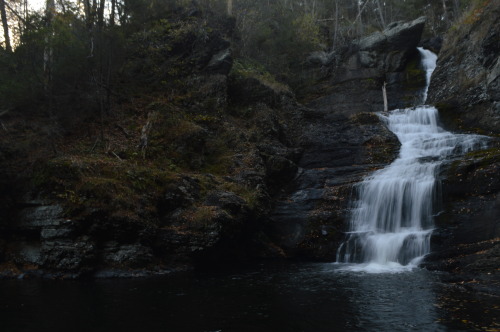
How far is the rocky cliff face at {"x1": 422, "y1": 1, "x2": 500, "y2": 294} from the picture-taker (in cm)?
934

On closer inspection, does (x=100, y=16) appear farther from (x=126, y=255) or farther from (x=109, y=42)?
(x=126, y=255)

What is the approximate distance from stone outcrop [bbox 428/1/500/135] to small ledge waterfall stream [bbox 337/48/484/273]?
6.40ft

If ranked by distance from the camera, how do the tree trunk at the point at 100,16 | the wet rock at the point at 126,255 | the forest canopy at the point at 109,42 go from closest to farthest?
the wet rock at the point at 126,255, the forest canopy at the point at 109,42, the tree trunk at the point at 100,16

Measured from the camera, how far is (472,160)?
11.9m

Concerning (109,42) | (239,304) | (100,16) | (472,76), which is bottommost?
(239,304)

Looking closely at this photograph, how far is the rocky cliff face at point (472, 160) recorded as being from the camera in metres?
9.34

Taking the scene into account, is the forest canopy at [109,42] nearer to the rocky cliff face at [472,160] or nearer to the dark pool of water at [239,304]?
the dark pool of water at [239,304]

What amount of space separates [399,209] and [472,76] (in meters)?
10.8

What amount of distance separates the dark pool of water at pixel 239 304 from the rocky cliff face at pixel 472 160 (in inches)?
48.6

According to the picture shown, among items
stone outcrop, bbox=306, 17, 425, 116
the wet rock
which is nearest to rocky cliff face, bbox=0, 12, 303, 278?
the wet rock

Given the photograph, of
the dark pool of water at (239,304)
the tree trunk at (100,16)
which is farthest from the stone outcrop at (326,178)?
the tree trunk at (100,16)

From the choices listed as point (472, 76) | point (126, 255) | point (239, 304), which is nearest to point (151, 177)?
point (126, 255)

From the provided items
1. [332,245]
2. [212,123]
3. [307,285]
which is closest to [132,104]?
[212,123]

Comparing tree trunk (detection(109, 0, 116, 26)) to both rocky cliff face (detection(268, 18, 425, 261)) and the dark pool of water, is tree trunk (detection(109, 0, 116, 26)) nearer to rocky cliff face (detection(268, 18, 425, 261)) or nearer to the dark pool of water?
rocky cliff face (detection(268, 18, 425, 261))
